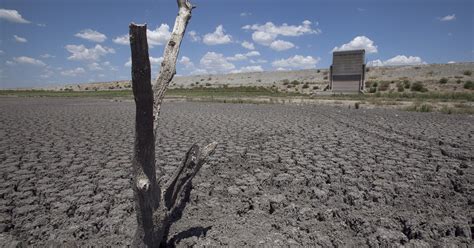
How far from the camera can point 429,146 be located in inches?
214

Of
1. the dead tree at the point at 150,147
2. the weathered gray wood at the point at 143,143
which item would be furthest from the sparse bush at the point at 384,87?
the weathered gray wood at the point at 143,143

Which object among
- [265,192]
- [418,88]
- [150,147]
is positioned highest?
[150,147]

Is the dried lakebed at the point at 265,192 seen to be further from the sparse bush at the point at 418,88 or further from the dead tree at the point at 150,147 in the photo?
the sparse bush at the point at 418,88

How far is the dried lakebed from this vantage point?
2.45m

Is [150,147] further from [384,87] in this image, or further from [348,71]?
[384,87]

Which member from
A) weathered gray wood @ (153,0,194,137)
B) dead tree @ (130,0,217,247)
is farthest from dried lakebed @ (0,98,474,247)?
weathered gray wood @ (153,0,194,137)

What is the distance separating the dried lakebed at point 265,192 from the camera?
2.45 m

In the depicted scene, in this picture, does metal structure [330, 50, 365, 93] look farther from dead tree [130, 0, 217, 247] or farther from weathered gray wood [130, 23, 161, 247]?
weathered gray wood [130, 23, 161, 247]

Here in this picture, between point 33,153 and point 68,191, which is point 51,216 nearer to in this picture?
point 68,191

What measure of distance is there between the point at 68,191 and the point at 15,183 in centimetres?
73

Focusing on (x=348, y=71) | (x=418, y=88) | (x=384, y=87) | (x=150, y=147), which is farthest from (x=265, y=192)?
(x=384, y=87)

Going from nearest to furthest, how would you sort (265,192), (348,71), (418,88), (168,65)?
(168,65) < (265,192) < (348,71) < (418,88)

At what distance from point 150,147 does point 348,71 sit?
2348cm

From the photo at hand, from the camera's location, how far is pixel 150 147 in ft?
5.73
